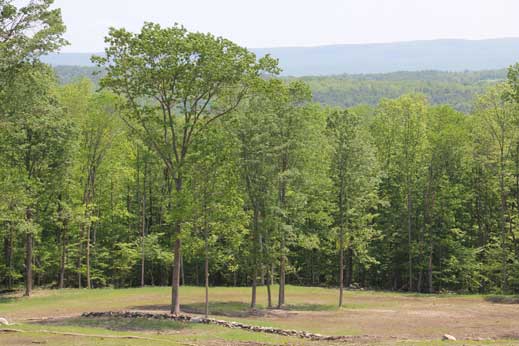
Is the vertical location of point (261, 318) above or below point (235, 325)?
below

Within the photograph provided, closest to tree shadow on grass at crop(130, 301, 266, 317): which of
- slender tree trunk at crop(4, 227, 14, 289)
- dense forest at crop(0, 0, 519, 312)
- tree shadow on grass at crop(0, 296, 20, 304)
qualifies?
dense forest at crop(0, 0, 519, 312)

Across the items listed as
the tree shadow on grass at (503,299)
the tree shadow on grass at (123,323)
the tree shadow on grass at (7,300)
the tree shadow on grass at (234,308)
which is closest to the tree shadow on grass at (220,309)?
the tree shadow on grass at (234,308)

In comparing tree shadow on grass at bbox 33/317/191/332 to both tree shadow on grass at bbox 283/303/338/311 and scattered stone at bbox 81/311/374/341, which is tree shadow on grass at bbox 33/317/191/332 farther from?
tree shadow on grass at bbox 283/303/338/311

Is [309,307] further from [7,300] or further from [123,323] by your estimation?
[7,300]

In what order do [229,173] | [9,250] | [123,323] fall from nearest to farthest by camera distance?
[123,323], [229,173], [9,250]

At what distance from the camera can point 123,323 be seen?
93.6 feet

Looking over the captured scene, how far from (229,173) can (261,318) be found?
9.32 m

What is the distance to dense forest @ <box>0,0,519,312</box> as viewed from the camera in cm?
3052

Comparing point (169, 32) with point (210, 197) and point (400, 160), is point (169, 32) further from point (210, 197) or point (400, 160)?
point (400, 160)

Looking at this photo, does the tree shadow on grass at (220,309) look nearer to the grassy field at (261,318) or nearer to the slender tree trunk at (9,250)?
the grassy field at (261,318)

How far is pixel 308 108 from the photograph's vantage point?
128ft

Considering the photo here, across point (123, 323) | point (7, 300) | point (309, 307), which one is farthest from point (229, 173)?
point (7, 300)

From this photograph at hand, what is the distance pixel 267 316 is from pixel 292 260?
28605mm

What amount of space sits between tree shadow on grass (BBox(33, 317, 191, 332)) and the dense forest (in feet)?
10.8
